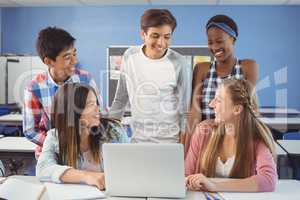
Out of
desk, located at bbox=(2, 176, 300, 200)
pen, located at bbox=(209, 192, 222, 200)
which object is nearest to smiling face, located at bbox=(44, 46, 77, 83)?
desk, located at bbox=(2, 176, 300, 200)

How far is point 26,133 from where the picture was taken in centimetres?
245

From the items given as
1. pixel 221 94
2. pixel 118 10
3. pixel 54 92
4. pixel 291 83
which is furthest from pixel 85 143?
pixel 291 83

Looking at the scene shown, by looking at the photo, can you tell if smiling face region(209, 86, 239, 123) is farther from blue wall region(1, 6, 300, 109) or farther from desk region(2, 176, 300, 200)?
desk region(2, 176, 300, 200)

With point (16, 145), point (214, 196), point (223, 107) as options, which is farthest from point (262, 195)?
point (16, 145)

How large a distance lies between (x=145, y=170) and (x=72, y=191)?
0.40 m

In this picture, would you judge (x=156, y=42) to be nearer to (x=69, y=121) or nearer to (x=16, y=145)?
(x=69, y=121)

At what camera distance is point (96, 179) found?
1.99m

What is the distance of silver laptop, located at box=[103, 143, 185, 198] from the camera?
176 cm

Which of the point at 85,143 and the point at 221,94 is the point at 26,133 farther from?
the point at 221,94

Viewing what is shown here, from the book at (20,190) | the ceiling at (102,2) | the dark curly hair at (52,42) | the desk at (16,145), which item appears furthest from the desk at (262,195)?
the ceiling at (102,2)

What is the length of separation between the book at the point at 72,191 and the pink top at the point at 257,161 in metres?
0.53

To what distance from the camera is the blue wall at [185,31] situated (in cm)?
256

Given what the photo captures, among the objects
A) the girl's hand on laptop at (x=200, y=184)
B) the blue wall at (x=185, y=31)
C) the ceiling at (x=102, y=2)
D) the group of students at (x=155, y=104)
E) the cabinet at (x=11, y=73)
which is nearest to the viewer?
the girl's hand on laptop at (x=200, y=184)

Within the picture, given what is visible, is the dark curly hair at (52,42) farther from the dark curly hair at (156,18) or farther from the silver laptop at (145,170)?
the silver laptop at (145,170)
